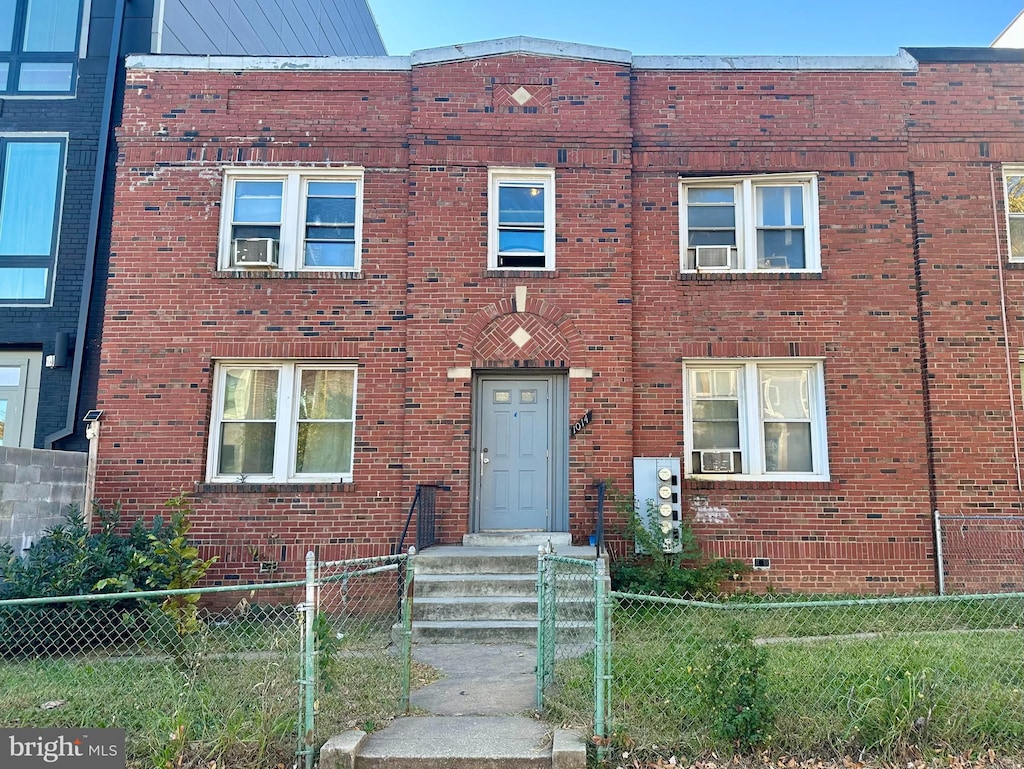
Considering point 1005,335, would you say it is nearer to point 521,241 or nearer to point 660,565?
point 660,565

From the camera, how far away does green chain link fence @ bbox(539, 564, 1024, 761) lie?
15.1 feet

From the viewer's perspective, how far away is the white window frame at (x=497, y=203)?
998cm

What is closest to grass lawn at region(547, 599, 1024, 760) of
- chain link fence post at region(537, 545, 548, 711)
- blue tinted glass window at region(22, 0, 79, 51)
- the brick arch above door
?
chain link fence post at region(537, 545, 548, 711)

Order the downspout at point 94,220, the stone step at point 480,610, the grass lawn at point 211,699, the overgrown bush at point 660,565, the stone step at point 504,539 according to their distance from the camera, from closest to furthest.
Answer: the grass lawn at point 211,699
the stone step at point 480,610
the overgrown bush at point 660,565
the stone step at point 504,539
the downspout at point 94,220

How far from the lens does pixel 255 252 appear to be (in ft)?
32.4

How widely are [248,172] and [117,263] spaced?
212 cm

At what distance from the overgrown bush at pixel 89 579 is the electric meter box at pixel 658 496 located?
523 cm

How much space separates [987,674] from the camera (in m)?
5.50

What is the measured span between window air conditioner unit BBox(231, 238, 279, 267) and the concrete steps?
442 centimetres

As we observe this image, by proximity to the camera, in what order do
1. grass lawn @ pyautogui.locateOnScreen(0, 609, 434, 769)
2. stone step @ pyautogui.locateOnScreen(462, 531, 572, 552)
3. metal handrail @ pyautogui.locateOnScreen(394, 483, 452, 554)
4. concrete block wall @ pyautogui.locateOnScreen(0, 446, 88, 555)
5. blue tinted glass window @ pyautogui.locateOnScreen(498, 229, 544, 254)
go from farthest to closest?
blue tinted glass window @ pyautogui.locateOnScreen(498, 229, 544, 254) < stone step @ pyautogui.locateOnScreen(462, 531, 572, 552) < metal handrail @ pyautogui.locateOnScreen(394, 483, 452, 554) < concrete block wall @ pyautogui.locateOnScreen(0, 446, 88, 555) < grass lawn @ pyautogui.locateOnScreen(0, 609, 434, 769)

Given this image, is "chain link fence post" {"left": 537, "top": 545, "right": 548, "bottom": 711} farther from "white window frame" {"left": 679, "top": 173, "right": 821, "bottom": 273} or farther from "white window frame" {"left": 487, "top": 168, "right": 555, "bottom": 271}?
"white window frame" {"left": 679, "top": 173, "right": 821, "bottom": 273}

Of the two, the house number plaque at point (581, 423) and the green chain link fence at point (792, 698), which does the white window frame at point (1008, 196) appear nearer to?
the house number plaque at point (581, 423)

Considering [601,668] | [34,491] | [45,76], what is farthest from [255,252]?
[601,668]

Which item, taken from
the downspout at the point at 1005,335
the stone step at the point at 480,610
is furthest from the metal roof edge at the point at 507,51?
the stone step at the point at 480,610
